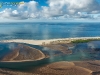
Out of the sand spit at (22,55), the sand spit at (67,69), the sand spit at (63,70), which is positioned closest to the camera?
the sand spit at (67,69)

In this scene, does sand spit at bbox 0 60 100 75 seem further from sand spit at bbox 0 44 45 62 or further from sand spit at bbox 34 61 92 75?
sand spit at bbox 0 44 45 62

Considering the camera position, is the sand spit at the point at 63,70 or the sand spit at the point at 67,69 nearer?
the sand spit at the point at 67,69

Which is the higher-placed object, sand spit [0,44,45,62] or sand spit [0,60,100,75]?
sand spit [0,44,45,62]

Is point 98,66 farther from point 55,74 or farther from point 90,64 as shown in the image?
point 55,74

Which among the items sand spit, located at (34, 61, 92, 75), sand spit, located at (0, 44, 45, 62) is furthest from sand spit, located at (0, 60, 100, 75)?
sand spit, located at (0, 44, 45, 62)

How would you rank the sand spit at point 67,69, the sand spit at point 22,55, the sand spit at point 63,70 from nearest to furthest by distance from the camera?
1. the sand spit at point 67,69
2. the sand spit at point 63,70
3. the sand spit at point 22,55

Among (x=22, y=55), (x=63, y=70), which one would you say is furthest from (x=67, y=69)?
(x=22, y=55)

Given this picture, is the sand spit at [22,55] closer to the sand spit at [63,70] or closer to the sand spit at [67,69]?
the sand spit at [67,69]

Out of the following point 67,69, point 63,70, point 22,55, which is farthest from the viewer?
point 22,55

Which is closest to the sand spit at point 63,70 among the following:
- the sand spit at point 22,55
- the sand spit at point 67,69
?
the sand spit at point 67,69

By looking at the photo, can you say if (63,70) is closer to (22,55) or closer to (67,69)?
(67,69)

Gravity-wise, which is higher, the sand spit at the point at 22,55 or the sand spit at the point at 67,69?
the sand spit at the point at 22,55
